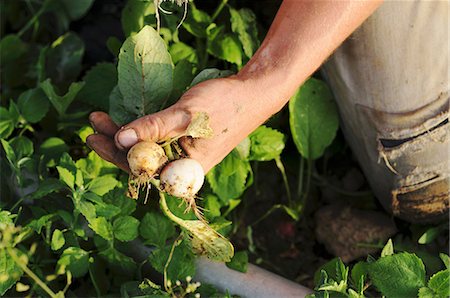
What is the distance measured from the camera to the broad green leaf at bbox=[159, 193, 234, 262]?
1.03 m

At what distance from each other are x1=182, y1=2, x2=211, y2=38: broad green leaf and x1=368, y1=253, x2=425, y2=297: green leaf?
1.70ft

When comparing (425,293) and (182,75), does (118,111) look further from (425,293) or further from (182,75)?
(425,293)

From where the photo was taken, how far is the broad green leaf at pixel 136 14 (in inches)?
49.9

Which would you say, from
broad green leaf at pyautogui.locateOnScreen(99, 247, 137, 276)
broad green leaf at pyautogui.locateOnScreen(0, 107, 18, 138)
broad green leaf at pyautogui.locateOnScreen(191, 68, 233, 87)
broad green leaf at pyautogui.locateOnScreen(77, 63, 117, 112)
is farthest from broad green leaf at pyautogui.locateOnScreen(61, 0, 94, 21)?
broad green leaf at pyautogui.locateOnScreen(99, 247, 137, 276)

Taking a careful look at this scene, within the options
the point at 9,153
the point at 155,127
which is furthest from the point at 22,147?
the point at 155,127

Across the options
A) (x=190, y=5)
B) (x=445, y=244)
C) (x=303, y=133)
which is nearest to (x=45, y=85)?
(x=190, y=5)

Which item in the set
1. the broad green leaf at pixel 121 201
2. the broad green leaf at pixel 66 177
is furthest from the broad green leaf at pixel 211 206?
the broad green leaf at pixel 66 177

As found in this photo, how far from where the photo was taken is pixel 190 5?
1333mm

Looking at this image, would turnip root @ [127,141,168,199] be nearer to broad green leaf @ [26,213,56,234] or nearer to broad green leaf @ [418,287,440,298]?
broad green leaf @ [26,213,56,234]

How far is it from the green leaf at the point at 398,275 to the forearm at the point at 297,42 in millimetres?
294

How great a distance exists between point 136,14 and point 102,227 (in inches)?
15.3

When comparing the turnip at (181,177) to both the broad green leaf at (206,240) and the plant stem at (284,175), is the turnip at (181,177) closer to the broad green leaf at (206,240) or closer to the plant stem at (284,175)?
the broad green leaf at (206,240)

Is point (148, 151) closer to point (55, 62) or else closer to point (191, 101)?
point (191, 101)

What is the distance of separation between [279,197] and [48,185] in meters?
0.52
